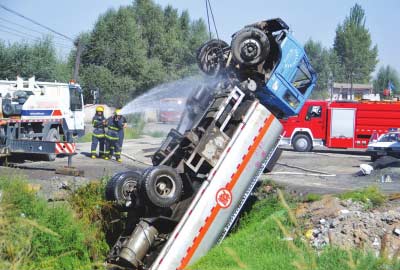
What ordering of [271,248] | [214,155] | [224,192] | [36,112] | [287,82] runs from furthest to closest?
[36,112] → [287,82] → [214,155] → [224,192] → [271,248]

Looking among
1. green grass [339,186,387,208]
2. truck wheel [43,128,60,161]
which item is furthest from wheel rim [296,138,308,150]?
green grass [339,186,387,208]

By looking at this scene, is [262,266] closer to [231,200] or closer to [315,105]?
[231,200]

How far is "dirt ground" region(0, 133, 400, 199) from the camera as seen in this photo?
12.5 meters

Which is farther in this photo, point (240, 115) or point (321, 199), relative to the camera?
point (321, 199)

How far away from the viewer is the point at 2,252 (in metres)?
5.13

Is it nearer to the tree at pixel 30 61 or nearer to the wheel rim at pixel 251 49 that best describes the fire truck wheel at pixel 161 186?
the wheel rim at pixel 251 49

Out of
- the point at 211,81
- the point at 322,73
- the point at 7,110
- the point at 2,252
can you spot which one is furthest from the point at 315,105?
the point at 322,73

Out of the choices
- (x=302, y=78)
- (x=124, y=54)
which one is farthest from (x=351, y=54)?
(x=302, y=78)

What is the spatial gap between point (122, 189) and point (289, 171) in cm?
945

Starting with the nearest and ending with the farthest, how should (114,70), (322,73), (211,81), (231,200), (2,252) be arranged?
(2,252), (231,200), (211,81), (114,70), (322,73)

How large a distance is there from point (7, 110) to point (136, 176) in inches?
438

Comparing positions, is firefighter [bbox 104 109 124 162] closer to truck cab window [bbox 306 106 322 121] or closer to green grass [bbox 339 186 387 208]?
truck cab window [bbox 306 106 322 121]

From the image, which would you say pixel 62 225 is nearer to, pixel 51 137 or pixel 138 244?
pixel 138 244

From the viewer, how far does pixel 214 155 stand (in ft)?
26.3
